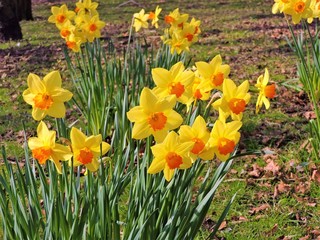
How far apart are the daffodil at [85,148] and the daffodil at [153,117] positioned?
14 centimetres

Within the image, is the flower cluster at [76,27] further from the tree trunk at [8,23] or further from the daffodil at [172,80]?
the tree trunk at [8,23]

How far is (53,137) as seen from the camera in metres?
1.77

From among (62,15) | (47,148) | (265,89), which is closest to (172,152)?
(47,148)

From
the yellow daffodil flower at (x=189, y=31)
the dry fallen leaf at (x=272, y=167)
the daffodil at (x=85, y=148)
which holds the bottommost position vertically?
the dry fallen leaf at (x=272, y=167)

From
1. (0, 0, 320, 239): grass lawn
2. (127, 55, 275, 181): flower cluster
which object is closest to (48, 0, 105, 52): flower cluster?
(0, 0, 320, 239): grass lawn

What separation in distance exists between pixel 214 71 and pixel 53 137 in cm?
64

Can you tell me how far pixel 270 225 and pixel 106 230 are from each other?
1.38 meters

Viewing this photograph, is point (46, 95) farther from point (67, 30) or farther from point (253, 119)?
point (253, 119)

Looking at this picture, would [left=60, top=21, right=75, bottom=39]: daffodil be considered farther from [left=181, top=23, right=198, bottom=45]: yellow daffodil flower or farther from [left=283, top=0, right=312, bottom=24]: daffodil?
[left=283, top=0, right=312, bottom=24]: daffodil

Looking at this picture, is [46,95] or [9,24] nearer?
[46,95]

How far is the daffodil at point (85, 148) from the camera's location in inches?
70.1

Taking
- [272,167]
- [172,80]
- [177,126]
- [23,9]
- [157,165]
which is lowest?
[272,167]

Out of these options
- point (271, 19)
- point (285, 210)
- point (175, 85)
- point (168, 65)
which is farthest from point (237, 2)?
point (175, 85)

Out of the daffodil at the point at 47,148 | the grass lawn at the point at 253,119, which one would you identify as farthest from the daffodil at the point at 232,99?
the grass lawn at the point at 253,119
